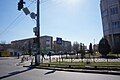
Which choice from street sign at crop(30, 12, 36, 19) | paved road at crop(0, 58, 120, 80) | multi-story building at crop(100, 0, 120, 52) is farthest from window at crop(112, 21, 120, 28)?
paved road at crop(0, 58, 120, 80)

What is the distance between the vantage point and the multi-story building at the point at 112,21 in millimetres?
57859

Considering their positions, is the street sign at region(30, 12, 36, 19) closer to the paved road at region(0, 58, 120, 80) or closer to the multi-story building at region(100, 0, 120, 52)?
the paved road at region(0, 58, 120, 80)

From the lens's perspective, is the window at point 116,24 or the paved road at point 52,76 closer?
the paved road at point 52,76

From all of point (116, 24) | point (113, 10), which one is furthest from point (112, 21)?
point (113, 10)

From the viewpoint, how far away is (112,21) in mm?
59094

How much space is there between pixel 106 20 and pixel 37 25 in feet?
118

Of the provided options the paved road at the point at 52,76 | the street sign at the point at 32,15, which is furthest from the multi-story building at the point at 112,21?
the paved road at the point at 52,76

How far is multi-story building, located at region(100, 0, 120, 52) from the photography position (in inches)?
2278

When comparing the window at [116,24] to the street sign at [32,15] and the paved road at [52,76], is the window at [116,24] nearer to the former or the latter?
the street sign at [32,15]

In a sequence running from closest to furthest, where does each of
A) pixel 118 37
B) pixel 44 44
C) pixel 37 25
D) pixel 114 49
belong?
pixel 37 25
pixel 114 49
pixel 118 37
pixel 44 44

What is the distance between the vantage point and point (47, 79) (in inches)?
568

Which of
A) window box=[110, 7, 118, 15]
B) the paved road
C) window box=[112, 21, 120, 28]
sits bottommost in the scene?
the paved road

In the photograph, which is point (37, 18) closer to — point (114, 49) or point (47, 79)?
point (47, 79)

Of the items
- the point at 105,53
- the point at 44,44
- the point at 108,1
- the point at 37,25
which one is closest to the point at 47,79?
the point at 37,25
